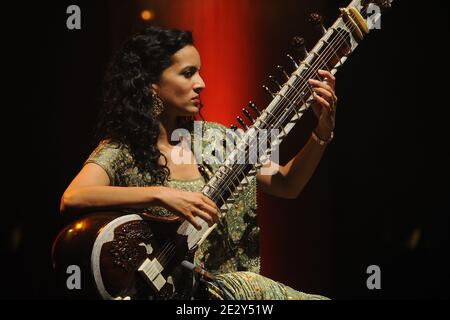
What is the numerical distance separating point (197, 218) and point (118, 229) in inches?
10.9

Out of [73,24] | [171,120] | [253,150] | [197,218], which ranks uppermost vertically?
[73,24]

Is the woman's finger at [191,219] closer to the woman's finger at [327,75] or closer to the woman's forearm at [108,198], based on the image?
the woman's forearm at [108,198]

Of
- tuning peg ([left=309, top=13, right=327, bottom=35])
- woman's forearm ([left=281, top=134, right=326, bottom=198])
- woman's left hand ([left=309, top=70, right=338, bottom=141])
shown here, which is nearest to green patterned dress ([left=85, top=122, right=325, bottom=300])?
woman's forearm ([left=281, top=134, right=326, bottom=198])

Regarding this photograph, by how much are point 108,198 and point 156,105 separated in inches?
16.9

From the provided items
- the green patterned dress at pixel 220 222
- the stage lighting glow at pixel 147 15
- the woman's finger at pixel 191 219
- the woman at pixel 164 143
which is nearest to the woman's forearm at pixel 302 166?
the woman at pixel 164 143

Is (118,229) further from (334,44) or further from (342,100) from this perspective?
(342,100)

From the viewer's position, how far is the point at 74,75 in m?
2.66

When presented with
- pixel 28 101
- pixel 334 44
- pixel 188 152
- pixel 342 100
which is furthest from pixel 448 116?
pixel 28 101

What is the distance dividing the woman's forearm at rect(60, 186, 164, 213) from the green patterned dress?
47mm

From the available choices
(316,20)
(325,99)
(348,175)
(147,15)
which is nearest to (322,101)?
(325,99)

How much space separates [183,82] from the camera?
7.00 ft

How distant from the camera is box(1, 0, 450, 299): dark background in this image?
2.67m

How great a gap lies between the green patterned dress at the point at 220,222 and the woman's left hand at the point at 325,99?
32 centimetres

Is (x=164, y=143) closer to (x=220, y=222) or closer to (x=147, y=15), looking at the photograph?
(x=220, y=222)
